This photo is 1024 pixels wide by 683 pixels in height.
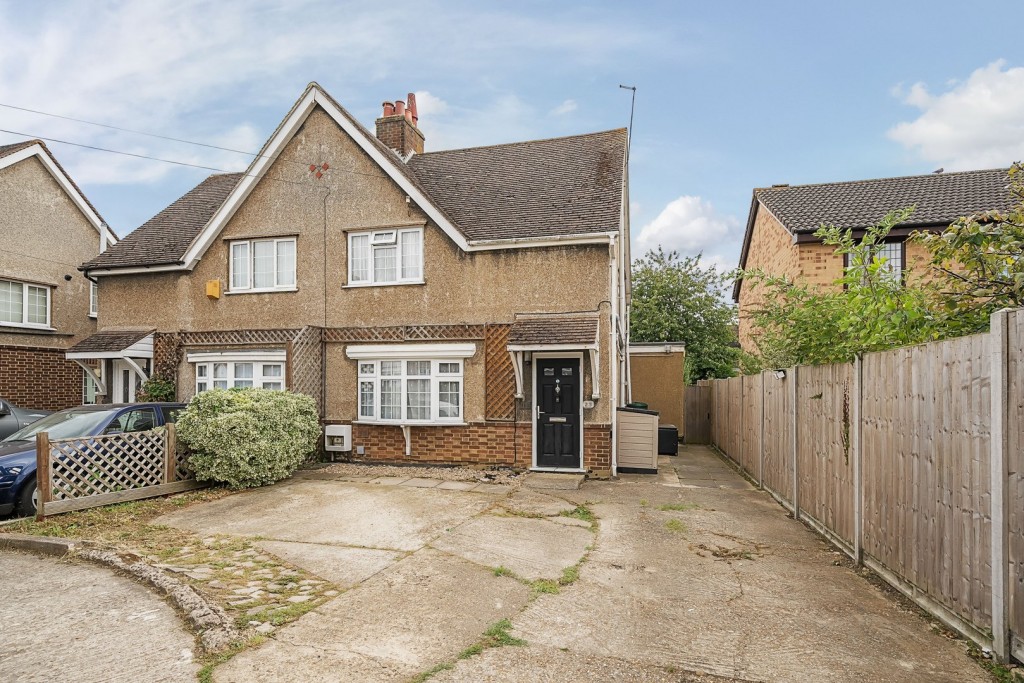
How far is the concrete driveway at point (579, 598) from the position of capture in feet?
13.1

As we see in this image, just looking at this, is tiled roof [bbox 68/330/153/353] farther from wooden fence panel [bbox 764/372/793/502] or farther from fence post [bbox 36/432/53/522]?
wooden fence panel [bbox 764/372/793/502]

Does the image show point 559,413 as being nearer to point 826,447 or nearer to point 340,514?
point 340,514

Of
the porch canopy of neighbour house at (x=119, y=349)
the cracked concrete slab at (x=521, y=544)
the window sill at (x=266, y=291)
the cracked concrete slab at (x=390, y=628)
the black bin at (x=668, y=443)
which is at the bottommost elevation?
the black bin at (x=668, y=443)

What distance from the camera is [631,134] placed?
604 inches

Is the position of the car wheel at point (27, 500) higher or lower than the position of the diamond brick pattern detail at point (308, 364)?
lower

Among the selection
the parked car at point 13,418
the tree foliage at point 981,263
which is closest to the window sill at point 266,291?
the parked car at point 13,418

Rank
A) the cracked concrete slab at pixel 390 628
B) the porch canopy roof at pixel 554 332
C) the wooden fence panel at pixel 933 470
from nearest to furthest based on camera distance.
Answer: the cracked concrete slab at pixel 390 628
the wooden fence panel at pixel 933 470
the porch canopy roof at pixel 554 332

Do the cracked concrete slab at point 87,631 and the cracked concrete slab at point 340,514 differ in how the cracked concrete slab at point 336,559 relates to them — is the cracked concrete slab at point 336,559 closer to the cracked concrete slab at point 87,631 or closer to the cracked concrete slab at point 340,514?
the cracked concrete slab at point 340,514

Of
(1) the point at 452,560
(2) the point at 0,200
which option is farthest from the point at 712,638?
(2) the point at 0,200

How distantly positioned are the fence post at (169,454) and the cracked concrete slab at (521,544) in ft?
17.7

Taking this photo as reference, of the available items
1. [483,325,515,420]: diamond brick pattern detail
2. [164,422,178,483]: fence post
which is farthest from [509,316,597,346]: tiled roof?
[164,422,178,483]: fence post

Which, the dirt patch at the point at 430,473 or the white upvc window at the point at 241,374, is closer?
the dirt patch at the point at 430,473

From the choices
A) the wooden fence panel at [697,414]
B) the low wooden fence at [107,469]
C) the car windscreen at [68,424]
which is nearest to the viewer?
the low wooden fence at [107,469]

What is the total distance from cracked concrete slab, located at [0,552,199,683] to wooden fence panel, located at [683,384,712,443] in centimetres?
1754
